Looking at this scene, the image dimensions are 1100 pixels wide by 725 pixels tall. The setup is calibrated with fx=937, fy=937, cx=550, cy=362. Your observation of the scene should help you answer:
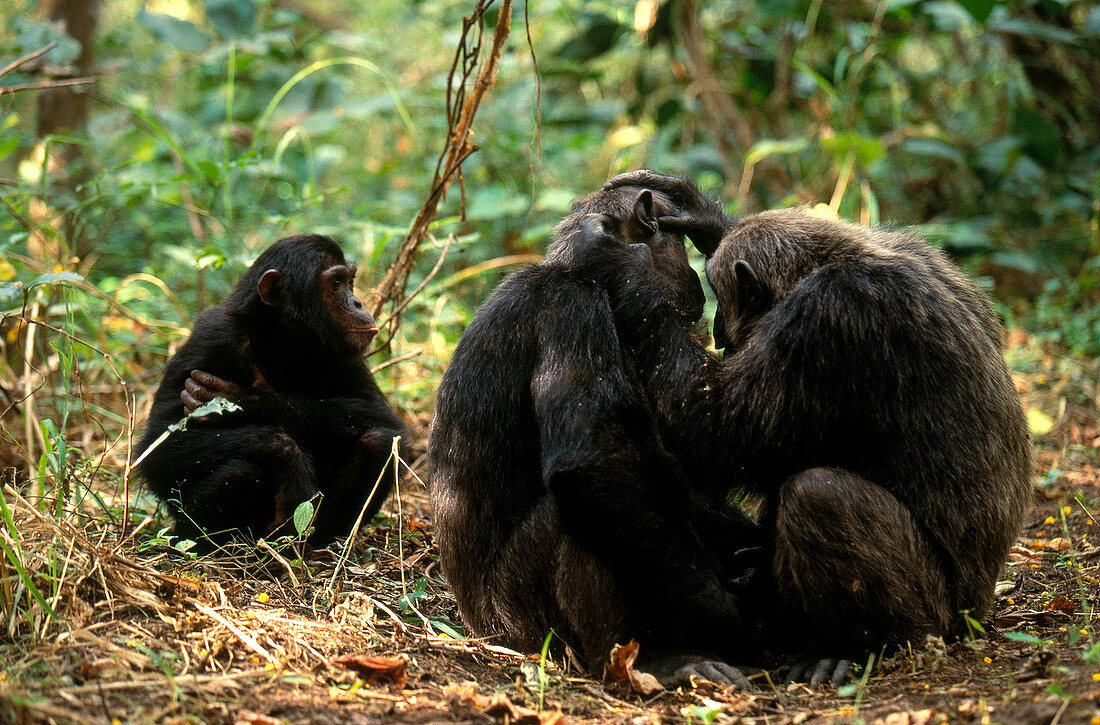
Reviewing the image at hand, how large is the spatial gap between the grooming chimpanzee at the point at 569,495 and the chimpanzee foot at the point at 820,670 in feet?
0.72

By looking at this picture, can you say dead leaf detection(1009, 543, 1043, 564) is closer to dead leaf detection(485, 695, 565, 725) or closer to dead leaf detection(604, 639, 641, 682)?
dead leaf detection(604, 639, 641, 682)

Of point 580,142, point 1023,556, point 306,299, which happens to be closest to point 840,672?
point 1023,556

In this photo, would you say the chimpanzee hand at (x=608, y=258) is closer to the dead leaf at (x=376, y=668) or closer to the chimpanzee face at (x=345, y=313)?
the chimpanzee face at (x=345, y=313)

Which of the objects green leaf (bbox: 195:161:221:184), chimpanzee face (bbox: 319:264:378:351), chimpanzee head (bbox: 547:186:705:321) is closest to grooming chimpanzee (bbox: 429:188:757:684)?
chimpanzee head (bbox: 547:186:705:321)

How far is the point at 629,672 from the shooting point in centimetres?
337

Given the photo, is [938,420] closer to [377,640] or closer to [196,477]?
[377,640]

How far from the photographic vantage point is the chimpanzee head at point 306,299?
4734 mm

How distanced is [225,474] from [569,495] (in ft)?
5.91

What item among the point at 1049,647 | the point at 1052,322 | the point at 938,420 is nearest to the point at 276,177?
the point at 938,420

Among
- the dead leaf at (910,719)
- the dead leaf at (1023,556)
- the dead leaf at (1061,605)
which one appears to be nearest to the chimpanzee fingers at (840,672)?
the dead leaf at (910,719)

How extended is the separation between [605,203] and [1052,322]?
19.2 feet

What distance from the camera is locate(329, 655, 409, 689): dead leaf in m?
3.12

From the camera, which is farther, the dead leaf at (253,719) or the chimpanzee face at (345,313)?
the chimpanzee face at (345,313)

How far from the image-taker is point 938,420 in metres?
3.46
